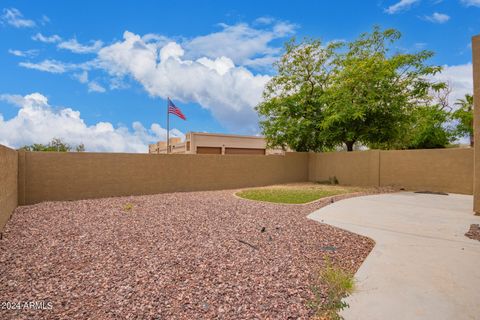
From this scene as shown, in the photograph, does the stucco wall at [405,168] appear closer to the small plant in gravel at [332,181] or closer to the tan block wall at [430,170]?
the tan block wall at [430,170]

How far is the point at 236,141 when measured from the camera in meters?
28.4

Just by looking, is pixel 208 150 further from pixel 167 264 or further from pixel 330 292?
pixel 330 292

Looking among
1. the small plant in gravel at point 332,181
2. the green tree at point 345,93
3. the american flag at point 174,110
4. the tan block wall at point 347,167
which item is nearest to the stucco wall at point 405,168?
the tan block wall at point 347,167

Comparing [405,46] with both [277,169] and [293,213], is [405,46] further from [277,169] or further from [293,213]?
[293,213]

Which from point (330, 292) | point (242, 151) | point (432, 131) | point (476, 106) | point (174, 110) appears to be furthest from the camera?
point (242, 151)

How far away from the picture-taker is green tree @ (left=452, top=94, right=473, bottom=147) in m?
27.1

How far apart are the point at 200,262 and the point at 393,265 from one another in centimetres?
260

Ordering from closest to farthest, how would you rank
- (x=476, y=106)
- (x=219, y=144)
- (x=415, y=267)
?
1. (x=415, y=267)
2. (x=476, y=106)
3. (x=219, y=144)

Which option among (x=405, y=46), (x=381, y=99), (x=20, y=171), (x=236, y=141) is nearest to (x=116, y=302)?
(x=20, y=171)

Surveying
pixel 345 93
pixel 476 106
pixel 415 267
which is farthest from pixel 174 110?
pixel 415 267

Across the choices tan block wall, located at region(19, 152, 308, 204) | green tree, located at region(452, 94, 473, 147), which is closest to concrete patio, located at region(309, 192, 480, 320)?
tan block wall, located at region(19, 152, 308, 204)

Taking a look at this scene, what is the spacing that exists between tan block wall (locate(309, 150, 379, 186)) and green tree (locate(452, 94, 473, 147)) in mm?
17605

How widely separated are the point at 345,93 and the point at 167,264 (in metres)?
14.6

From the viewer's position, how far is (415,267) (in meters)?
4.04
